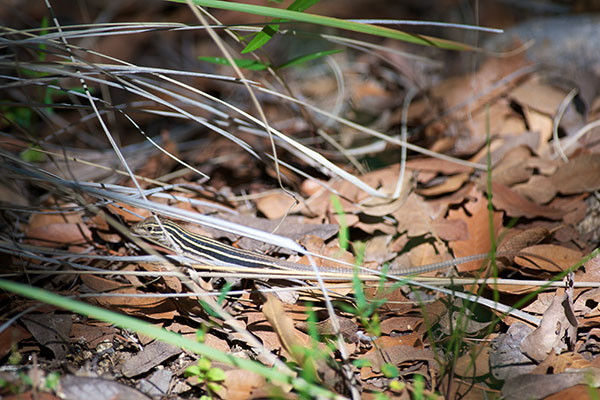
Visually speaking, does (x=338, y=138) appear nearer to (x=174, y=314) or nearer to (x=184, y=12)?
(x=174, y=314)

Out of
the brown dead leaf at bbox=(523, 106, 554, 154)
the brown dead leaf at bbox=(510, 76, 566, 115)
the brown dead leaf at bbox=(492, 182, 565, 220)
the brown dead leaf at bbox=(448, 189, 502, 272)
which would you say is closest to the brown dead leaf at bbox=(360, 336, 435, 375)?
the brown dead leaf at bbox=(448, 189, 502, 272)

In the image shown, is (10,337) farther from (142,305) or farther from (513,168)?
(513,168)

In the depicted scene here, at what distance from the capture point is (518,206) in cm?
238

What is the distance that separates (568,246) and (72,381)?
2.25 metres

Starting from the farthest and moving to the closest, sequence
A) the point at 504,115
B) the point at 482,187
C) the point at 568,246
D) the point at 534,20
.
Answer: the point at 534,20 < the point at 504,115 < the point at 482,187 < the point at 568,246

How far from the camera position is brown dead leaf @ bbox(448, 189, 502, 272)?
2.21 metres

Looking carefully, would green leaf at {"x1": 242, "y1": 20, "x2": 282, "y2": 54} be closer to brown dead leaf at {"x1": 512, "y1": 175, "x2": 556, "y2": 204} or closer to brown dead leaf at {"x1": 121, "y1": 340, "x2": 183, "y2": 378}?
brown dead leaf at {"x1": 121, "y1": 340, "x2": 183, "y2": 378}

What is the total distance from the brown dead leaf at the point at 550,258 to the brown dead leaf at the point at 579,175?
521mm

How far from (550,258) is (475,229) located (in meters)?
0.37

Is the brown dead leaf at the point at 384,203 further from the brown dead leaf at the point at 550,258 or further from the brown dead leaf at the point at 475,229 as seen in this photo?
the brown dead leaf at the point at 550,258

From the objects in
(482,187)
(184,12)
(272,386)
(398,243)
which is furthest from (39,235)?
(184,12)

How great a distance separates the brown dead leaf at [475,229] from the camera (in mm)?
2211

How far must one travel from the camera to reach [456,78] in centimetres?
370

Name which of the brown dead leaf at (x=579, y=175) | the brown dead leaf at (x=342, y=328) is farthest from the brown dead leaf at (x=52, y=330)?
the brown dead leaf at (x=579, y=175)
